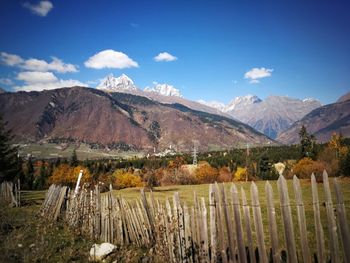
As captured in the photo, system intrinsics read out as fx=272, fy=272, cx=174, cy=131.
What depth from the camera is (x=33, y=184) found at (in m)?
73.8

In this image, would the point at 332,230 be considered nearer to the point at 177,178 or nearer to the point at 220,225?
the point at 220,225

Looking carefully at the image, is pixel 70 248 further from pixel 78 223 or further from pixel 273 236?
pixel 273 236

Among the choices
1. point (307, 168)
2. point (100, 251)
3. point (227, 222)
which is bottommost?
point (307, 168)

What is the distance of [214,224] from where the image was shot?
614 centimetres

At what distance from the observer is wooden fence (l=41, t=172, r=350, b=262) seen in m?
4.65

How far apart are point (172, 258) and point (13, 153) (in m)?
36.8

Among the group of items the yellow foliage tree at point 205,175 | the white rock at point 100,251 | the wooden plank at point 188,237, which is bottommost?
the yellow foliage tree at point 205,175

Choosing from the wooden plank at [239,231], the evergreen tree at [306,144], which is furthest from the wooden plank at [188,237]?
the evergreen tree at [306,144]

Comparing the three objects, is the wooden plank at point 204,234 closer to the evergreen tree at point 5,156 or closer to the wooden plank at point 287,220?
the wooden plank at point 287,220

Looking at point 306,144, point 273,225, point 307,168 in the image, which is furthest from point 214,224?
point 306,144

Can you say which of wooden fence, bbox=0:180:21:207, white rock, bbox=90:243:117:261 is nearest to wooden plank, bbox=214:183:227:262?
white rock, bbox=90:243:117:261

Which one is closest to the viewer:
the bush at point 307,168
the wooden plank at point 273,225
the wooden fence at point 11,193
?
the wooden plank at point 273,225

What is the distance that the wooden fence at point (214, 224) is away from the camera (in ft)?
15.3

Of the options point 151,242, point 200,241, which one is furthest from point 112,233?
point 200,241
